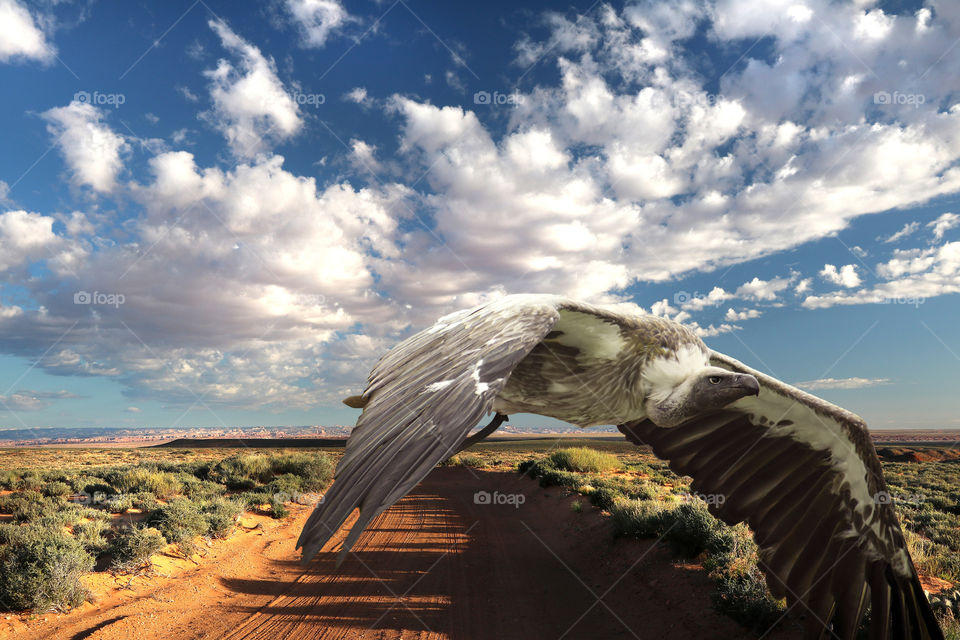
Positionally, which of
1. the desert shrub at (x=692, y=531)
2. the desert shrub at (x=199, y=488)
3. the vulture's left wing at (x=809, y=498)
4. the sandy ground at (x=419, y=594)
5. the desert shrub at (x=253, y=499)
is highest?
the vulture's left wing at (x=809, y=498)

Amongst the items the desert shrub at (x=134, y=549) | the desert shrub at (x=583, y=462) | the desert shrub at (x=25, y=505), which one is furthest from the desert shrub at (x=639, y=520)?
the desert shrub at (x=25, y=505)

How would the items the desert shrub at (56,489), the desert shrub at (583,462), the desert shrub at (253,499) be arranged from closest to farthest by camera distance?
the desert shrub at (56,489) → the desert shrub at (253,499) → the desert shrub at (583,462)

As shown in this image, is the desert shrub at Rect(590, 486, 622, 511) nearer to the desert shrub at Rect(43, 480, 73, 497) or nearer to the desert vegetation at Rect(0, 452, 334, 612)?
the desert vegetation at Rect(0, 452, 334, 612)

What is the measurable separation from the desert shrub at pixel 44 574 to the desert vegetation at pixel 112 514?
1 centimetres

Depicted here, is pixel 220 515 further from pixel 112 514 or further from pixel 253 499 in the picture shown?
pixel 253 499

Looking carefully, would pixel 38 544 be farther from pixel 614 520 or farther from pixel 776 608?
pixel 776 608

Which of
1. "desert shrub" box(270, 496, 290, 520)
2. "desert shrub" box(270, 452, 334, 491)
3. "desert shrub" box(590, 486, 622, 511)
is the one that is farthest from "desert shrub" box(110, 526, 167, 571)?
"desert shrub" box(590, 486, 622, 511)

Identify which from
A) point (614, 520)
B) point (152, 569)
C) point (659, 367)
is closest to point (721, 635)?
point (614, 520)

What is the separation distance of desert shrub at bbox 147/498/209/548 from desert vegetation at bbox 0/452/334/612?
0.02m

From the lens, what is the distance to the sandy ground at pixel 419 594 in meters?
6.20

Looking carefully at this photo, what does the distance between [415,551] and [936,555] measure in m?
→ 8.62

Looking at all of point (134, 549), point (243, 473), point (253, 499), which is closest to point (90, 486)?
point (253, 499)

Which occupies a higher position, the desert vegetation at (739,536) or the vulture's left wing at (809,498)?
the vulture's left wing at (809,498)

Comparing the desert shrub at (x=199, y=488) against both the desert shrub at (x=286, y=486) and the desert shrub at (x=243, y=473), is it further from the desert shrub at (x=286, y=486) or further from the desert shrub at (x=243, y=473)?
the desert shrub at (x=286, y=486)
